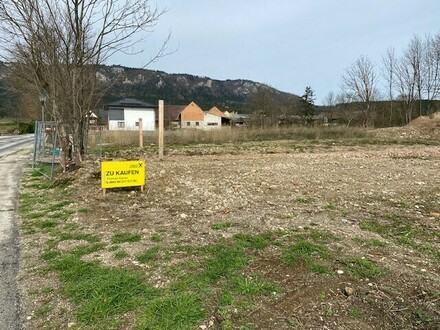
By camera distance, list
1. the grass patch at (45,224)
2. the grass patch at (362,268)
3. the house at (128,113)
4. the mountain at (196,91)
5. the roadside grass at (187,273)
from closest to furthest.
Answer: the roadside grass at (187,273), the grass patch at (362,268), the grass patch at (45,224), the house at (128,113), the mountain at (196,91)

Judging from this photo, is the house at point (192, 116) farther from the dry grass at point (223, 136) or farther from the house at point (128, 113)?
the dry grass at point (223, 136)

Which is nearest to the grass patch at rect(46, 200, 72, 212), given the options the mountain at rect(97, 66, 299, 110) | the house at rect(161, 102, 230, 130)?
the mountain at rect(97, 66, 299, 110)

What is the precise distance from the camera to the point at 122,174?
718 centimetres

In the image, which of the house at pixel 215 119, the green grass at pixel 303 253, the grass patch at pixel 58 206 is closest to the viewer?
the green grass at pixel 303 253

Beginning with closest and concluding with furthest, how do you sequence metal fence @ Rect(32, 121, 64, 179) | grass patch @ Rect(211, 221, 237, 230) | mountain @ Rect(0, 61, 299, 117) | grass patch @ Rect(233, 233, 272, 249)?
grass patch @ Rect(233, 233, 272, 249), grass patch @ Rect(211, 221, 237, 230), metal fence @ Rect(32, 121, 64, 179), mountain @ Rect(0, 61, 299, 117)

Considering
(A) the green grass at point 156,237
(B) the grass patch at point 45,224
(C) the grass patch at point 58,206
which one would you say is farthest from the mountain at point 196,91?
(A) the green grass at point 156,237

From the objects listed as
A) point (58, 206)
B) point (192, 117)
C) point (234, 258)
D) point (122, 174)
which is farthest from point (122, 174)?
point (192, 117)

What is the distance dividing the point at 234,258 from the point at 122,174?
4245 mm

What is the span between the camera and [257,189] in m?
7.38

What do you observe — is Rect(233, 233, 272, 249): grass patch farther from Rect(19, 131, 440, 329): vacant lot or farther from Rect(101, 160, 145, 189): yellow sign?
Rect(101, 160, 145, 189): yellow sign

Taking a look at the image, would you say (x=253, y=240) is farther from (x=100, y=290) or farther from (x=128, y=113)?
(x=128, y=113)

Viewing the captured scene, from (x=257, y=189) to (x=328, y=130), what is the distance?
76.2 ft

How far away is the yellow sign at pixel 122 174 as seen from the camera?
703cm

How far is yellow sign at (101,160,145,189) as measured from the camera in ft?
23.1
